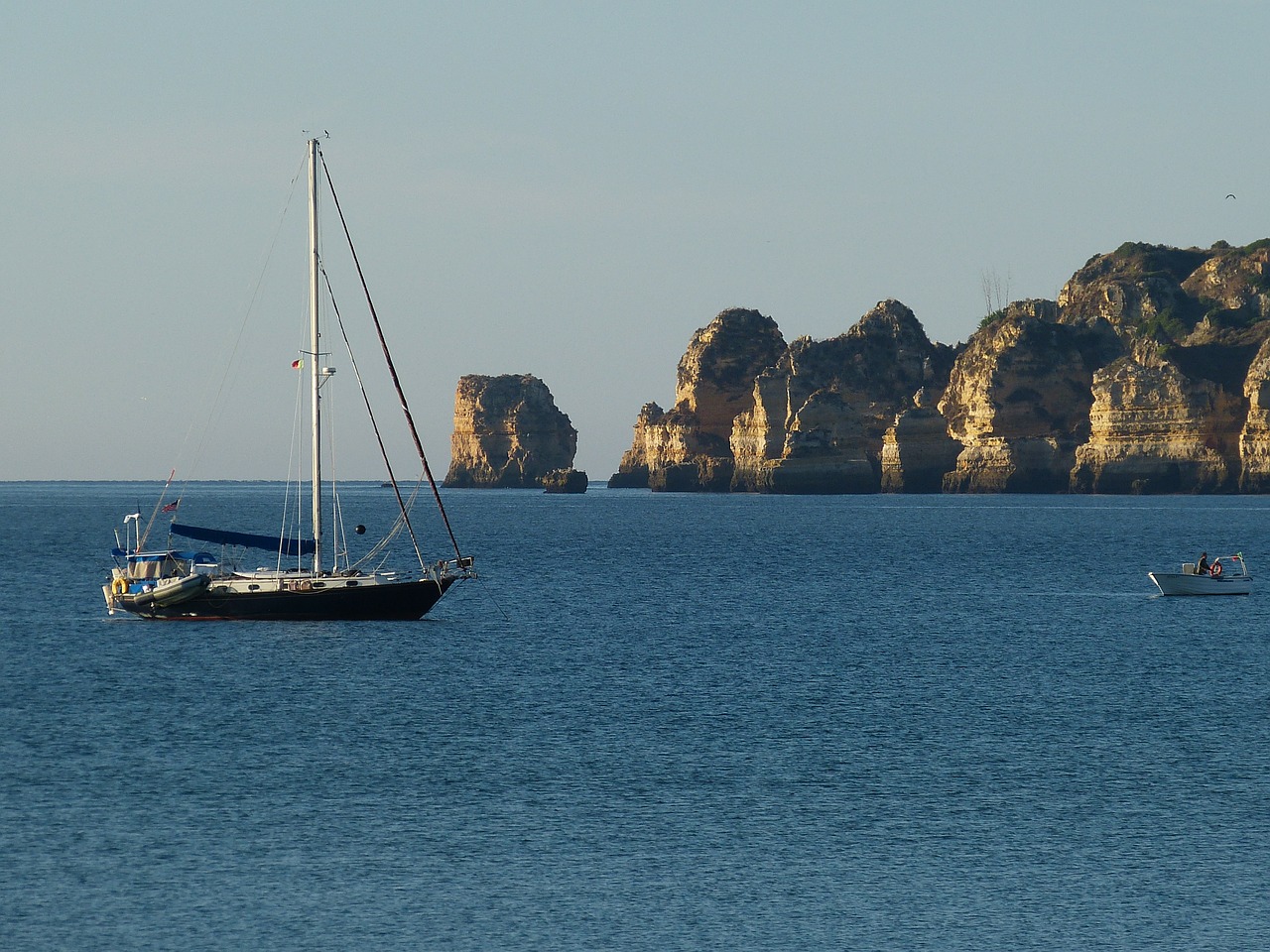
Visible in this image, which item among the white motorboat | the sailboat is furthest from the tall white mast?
the white motorboat

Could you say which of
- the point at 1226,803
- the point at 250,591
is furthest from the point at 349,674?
the point at 1226,803

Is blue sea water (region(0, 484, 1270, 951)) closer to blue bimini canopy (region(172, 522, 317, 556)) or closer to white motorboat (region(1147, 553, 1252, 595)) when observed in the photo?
blue bimini canopy (region(172, 522, 317, 556))

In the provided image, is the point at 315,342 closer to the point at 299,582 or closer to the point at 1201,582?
the point at 299,582

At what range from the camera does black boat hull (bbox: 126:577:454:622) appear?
6034cm

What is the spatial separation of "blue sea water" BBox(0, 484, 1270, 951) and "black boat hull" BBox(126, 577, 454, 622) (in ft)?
3.07

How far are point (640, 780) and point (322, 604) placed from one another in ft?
95.0

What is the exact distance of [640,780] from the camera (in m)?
34.0

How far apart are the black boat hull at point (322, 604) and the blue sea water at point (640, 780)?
3.07 feet

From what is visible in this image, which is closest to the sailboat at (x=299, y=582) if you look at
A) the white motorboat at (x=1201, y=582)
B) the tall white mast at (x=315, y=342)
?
the tall white mast at (x=315, y=342)

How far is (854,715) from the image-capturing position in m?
42.9

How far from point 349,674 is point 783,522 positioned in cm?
12384

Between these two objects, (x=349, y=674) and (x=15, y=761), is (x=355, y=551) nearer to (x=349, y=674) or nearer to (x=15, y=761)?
(x=349, y=674)

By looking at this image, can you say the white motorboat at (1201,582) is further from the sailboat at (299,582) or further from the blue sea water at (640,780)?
the sailboat at (299,582)

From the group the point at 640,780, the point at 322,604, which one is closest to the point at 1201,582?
the point at 322,604
